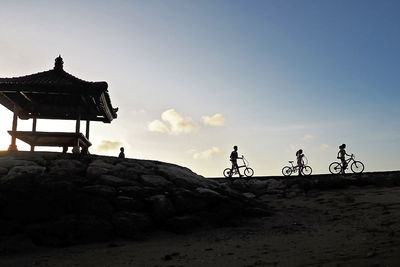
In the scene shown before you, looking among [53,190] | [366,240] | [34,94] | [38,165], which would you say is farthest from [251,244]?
[34,94]

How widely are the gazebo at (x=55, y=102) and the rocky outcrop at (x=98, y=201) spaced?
5.66 feet

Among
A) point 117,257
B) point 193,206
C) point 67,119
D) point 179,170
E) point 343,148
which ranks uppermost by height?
point 67,119

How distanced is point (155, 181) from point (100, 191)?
179 cm

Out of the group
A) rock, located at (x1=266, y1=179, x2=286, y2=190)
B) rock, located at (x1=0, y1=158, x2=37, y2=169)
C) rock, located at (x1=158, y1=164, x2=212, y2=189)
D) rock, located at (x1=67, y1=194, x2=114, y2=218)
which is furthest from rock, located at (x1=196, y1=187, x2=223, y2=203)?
rock, located at (x1=0, y1=158, x2=37, y2=169)

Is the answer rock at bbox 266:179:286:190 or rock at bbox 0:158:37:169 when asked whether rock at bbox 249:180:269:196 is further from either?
rock at bbox 0:158:37:169

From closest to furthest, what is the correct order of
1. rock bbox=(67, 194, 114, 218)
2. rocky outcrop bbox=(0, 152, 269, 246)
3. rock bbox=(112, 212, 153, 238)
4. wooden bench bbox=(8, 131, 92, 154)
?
rocky outcrop bbox=(0, 152, 269, 246)
rock bbox=(112, 212, 153, 238)
rock bbox=(67, 194, 114, 218)
wooden bench bbox=(8, 131, 92, 154)

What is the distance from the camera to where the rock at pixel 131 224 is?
8547mm

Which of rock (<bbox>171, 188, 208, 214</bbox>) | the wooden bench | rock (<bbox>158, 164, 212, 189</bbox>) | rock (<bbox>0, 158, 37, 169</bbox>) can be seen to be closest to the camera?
rock (<bbox>171, 188, 208, 214</bbox>)

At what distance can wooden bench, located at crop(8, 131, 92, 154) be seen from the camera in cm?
1271

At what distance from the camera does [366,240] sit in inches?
275

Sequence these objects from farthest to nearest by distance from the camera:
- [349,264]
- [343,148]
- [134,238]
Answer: [343,148] → [134,238] → [349,264]

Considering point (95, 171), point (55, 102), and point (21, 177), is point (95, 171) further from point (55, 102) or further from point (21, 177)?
point (55, 102)

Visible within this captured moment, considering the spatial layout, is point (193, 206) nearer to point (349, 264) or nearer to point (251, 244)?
point (251, 244)

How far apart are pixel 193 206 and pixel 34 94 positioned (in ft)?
24.5
